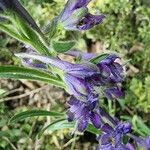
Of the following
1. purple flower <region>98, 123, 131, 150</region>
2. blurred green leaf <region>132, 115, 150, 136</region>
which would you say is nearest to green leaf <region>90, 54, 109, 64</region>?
purple flower <region>98, 123, 131, 150</region>

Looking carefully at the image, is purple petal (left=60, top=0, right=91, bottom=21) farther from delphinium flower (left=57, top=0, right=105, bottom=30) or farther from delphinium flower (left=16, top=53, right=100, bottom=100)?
delphinium flower (left=16, top=53, right=100, bottom=100)

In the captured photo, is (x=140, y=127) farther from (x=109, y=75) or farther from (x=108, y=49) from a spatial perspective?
(x=109, y=75)

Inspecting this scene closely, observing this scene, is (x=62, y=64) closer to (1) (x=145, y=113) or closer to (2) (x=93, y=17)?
(2) (x=93, y=17)

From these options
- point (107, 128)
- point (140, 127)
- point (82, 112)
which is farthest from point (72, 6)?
point (140, 127)

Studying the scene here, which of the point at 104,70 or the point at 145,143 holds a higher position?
the point at 104,70

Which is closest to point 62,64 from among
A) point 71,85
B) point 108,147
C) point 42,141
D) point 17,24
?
point 71,85

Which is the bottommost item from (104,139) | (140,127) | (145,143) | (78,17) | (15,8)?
(140,127)

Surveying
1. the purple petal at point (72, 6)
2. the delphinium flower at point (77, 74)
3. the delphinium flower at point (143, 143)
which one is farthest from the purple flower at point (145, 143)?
the purple petal at point (72, 6)
